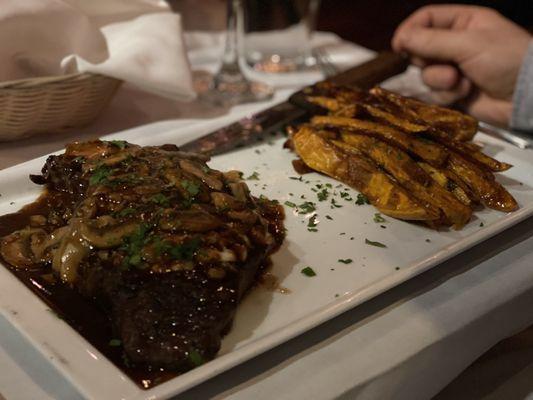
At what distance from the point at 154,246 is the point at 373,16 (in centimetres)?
543

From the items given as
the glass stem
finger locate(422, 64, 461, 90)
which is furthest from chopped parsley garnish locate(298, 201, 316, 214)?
finger locate(422, 64, 461, 90)

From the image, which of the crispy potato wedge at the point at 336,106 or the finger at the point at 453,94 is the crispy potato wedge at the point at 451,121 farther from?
the finger at the point at 453,94

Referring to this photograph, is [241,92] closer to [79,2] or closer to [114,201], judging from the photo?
[79,2]

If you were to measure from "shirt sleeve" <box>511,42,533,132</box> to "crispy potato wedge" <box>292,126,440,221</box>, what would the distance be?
1.33 m

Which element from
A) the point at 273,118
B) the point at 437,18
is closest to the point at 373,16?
the point at 437,18

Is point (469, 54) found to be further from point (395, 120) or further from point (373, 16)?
point (373, 16)

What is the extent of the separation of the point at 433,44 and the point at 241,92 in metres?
1.02

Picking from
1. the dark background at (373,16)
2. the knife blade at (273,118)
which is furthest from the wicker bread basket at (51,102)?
the dark background at (373,16)

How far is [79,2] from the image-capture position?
273cm

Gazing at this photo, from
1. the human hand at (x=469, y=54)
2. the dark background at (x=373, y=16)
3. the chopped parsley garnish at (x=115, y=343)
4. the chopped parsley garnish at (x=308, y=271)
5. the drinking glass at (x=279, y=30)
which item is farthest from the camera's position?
the dark background at (x=373, y=16)

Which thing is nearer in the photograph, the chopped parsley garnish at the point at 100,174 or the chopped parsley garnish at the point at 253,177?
the chopped parsley garnish at the point at 100,174

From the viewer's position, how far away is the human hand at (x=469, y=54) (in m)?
3.15

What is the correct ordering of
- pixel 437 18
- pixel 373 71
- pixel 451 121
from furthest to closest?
pixel 437 18 → pixel 373 71 → pixel 451 121

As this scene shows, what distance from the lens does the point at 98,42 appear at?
2668 mm
